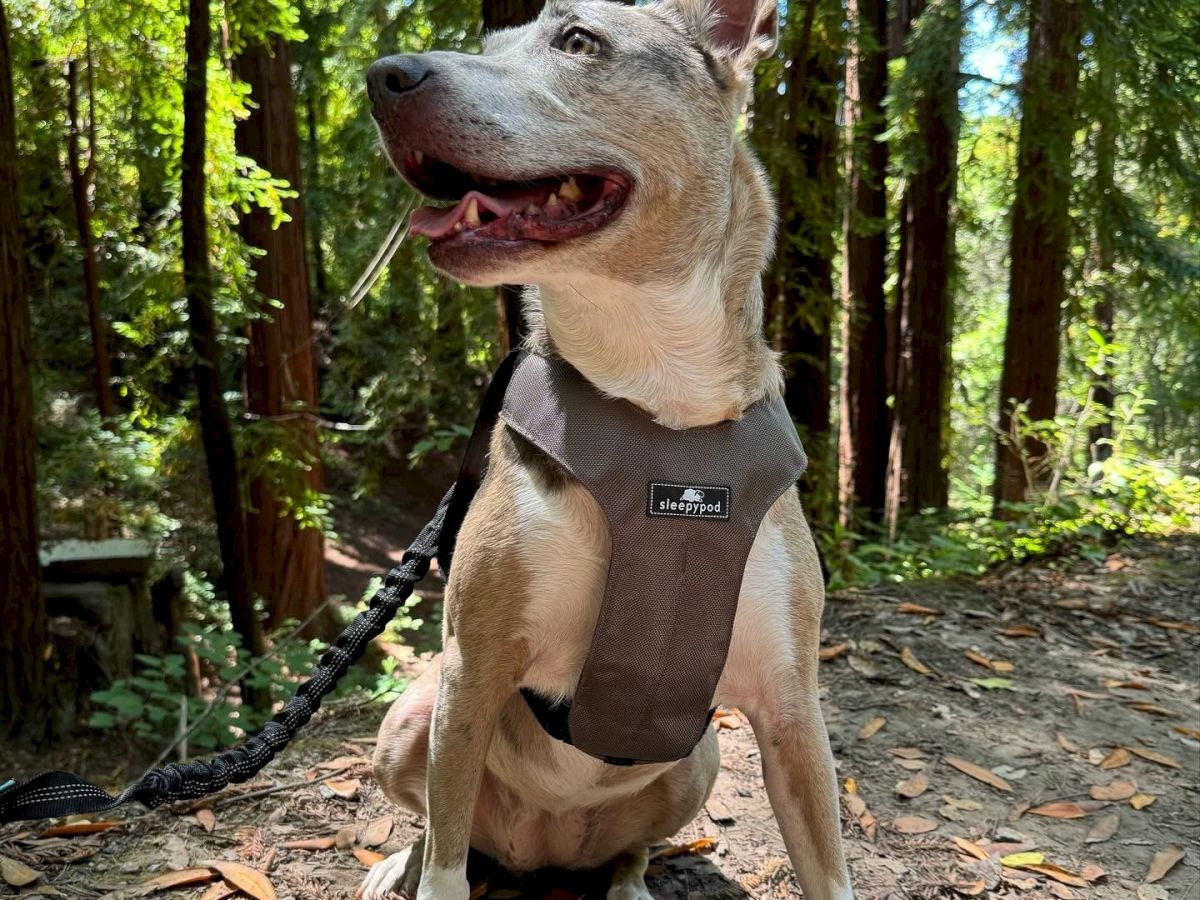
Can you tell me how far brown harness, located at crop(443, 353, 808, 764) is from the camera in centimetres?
221

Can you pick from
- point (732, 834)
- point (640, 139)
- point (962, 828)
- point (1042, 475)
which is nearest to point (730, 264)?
point (640, 139)

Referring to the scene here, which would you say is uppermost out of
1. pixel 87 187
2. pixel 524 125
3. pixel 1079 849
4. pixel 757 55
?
pixel 87 187

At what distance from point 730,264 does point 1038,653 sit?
3.72m

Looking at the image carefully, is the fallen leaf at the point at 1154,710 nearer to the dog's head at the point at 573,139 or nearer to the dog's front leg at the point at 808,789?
the dog's front leg at the point at 808,789

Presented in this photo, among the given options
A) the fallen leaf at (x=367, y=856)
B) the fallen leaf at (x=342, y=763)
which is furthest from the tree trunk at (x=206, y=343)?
the fallen leaf at (x=367, y=856)

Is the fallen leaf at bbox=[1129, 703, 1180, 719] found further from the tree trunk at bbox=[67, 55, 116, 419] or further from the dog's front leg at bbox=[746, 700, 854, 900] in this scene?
the tree trunk at bbox=[67, 55, 116, 419]

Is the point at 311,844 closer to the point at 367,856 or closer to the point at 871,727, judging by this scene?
the point at 367,856

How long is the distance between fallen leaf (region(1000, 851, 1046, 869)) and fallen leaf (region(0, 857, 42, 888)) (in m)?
3.10

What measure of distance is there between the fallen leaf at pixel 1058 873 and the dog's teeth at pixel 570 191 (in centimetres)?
261

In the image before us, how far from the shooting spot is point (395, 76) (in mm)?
2062

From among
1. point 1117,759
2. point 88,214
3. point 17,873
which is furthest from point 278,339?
point 1117,759

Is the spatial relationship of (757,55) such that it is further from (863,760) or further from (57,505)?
(57,505)

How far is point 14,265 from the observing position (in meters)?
5.21

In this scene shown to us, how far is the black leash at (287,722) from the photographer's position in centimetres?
252
